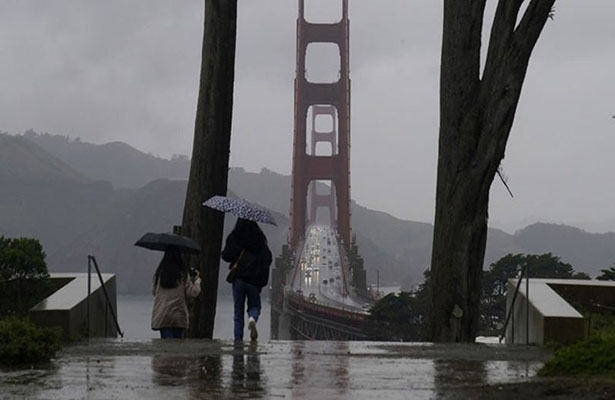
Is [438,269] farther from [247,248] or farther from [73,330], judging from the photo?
[73,330]

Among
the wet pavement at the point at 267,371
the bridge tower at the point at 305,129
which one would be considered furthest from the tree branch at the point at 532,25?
the bridge tower at the point at 305,129

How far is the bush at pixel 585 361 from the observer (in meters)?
6.00

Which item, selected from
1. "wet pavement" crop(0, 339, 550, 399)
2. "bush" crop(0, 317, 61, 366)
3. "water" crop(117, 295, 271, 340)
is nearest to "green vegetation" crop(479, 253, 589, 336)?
"wet pavement" crop(0, 339, 550, 399)

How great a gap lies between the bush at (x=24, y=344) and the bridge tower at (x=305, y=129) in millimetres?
71517

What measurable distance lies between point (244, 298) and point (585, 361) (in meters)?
3.72

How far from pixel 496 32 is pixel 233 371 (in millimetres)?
5237

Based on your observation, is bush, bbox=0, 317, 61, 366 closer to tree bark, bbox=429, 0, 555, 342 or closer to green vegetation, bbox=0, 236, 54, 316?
green vegetation, bbox=0, 236, 54, 316

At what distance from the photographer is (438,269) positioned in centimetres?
1059

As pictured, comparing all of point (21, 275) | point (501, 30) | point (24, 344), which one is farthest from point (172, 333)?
point (501, 30)

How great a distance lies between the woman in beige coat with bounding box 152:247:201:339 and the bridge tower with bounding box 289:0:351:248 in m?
69.4

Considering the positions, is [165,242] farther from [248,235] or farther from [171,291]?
[248,235]

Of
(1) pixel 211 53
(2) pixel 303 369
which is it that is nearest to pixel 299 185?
(1) pixel 211 53

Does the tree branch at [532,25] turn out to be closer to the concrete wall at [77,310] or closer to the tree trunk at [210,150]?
the tree trunk at [210,150]

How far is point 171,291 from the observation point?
9086mm
